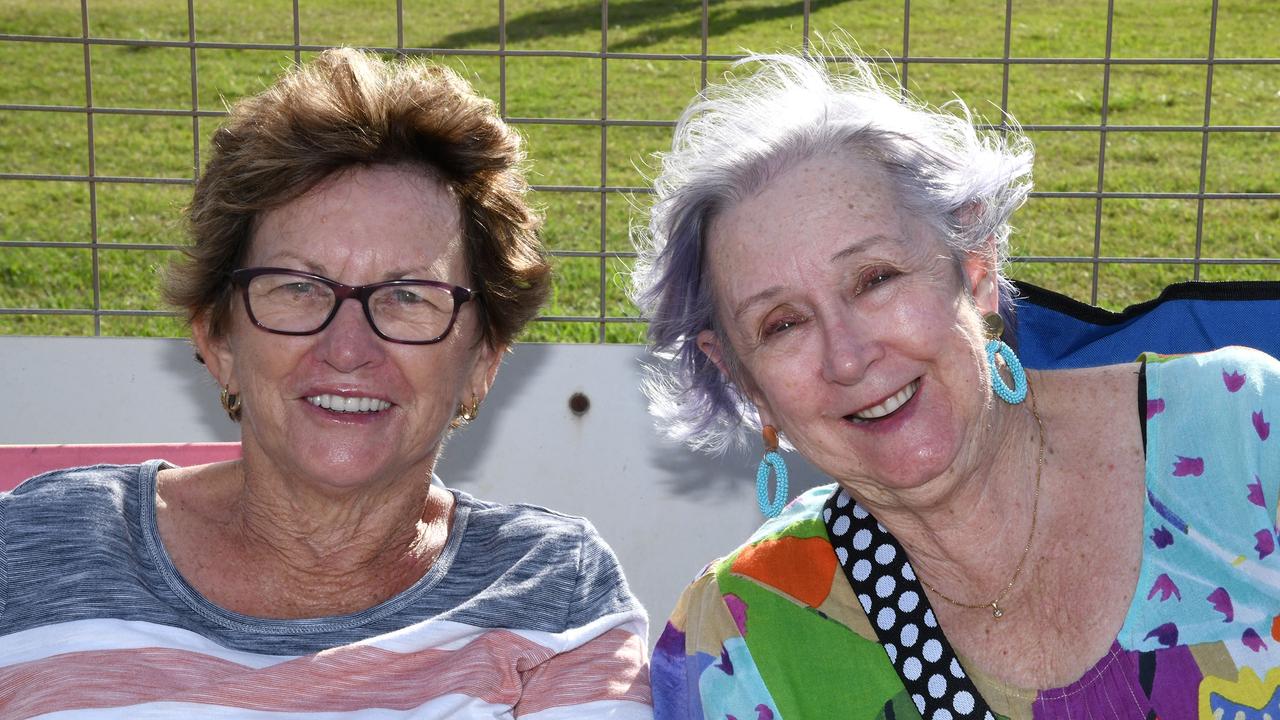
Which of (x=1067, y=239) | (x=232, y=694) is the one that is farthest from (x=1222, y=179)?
(x=232, y=694)

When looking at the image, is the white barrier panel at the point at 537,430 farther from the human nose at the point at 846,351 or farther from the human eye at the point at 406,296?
the human nose at the point at 846,351

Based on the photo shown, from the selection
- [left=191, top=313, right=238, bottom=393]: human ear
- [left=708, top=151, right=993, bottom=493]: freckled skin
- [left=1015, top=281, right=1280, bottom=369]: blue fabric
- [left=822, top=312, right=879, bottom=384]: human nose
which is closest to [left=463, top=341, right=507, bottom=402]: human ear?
[left=191, top=313, right=238, bottom=393]: human ear

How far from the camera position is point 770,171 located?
209cm

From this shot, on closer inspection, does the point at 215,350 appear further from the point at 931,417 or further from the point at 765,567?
the point at 931,417

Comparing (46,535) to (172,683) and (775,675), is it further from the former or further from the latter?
(775,675)

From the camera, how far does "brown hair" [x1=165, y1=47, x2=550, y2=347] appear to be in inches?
87.0

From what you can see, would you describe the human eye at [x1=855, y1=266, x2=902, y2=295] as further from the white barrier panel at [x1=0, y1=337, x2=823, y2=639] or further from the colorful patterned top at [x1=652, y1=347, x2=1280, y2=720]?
the white barrier panel at [x1=0, y1=337, x2=823, y2=639]

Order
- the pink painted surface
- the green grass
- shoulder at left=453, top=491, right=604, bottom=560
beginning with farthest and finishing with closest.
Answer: the green grass, the pink painted surface, shoulder at left=453, top=491, right=604, bottom=560

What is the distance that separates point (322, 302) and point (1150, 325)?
4.91 feet

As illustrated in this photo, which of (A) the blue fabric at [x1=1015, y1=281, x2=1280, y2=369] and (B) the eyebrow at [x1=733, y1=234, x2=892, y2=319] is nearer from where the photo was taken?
(B) the eyebrow at [x1=733, y1=234, x2=892, y2=319]

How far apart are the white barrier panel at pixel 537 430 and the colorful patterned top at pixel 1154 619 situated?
1375mm

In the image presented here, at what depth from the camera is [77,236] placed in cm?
655

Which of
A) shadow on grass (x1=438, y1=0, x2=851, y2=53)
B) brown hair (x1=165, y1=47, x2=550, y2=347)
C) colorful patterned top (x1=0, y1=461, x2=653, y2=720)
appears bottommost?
colorful patterned top (x1=0, y1=461, x2=653, y2=720)

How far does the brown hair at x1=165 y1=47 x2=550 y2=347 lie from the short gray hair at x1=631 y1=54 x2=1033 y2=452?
0.27m
